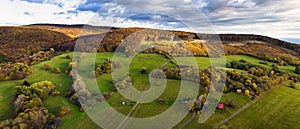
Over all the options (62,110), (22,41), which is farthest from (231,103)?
(22,41)

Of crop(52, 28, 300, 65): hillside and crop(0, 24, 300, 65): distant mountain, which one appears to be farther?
crop(0, 24, 300, 65): distant mountain

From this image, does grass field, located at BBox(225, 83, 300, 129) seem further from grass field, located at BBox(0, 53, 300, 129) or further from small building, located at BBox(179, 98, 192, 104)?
small building, located at BBox(179, 98, 192, 104)

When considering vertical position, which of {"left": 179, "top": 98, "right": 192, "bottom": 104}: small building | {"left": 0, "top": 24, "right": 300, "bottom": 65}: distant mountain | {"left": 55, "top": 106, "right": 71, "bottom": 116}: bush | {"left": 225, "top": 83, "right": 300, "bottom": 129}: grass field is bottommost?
{"left": 55, "top": 106, "right": 71, "bottom": 116}: bush

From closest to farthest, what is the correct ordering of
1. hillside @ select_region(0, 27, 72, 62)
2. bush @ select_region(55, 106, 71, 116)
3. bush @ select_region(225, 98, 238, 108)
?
1. bush @ select_region(55, 106, 71, 116)
2. bush @ select_region(225, 98, 238, 108)
3. hillside @ select_region(0, 27, 72, 62)

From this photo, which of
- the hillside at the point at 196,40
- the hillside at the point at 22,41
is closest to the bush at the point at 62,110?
the hillside at the point at 196,40

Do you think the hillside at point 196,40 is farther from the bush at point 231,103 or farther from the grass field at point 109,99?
the bush at point 231,103

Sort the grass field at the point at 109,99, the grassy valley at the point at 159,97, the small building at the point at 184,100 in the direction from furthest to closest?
the small building at the point at 184,100
the grassy valley at the point at 159,97
the grass field at the point at 109,99

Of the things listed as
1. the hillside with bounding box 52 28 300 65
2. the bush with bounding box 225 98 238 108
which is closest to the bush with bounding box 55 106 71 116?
the bush with bounding box 225 98 238 108

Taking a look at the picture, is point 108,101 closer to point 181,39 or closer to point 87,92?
point 87,92

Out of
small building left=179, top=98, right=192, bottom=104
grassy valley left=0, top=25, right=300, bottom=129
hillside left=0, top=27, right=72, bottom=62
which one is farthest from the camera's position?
hillside left=0, top=27, right=72, bottom=62

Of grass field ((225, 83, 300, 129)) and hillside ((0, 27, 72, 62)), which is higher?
hillside ((0, 27, 72, 62))

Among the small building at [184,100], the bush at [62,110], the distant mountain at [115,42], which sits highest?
the distant mountain at [115,42]
